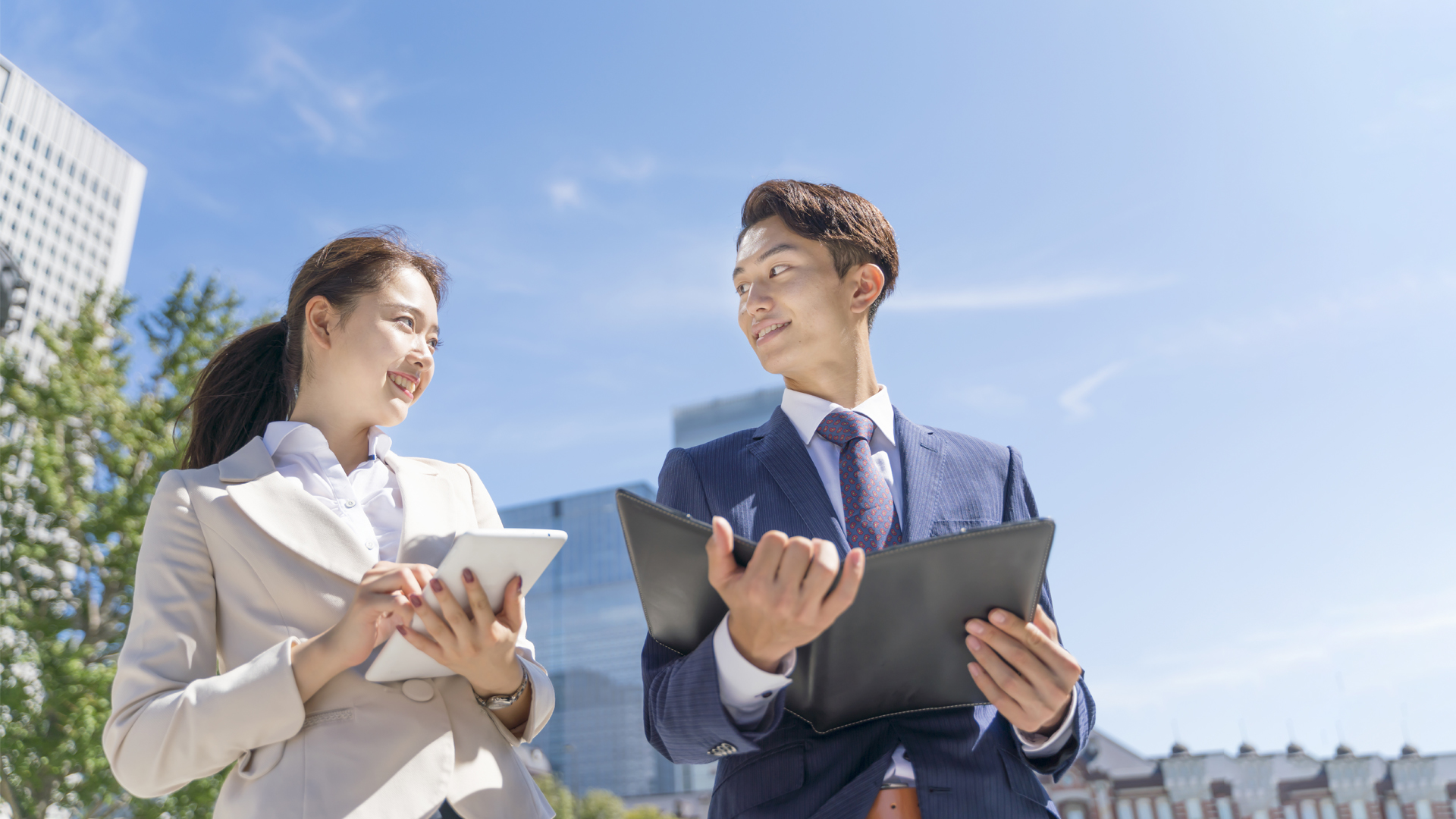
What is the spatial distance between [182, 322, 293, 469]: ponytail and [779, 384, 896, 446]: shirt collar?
1.50 meters

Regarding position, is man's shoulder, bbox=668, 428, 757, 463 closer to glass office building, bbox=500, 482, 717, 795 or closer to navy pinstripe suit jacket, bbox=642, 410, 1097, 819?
navy pinstripe suit jacket, bbox=642, 410, 1097, 819

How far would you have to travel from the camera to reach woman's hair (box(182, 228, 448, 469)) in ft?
8.90

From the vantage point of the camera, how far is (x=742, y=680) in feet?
6.06

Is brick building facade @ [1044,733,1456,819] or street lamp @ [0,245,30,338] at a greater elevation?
street lamp @ [0,245,30,338]

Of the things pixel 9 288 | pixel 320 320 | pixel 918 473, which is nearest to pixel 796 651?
pixel 918 473

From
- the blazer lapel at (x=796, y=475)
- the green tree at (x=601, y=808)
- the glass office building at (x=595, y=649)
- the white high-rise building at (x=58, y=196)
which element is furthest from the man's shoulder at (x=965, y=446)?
Answer: the white high-rise building at (x=58, y=196)

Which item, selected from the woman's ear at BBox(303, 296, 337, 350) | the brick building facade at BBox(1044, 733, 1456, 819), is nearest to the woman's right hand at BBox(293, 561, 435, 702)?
the woman's ear at BBox(303, 296, 337, 350)

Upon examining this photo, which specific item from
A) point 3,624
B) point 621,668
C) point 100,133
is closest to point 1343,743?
point 3,624

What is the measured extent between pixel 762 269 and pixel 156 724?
1867mm

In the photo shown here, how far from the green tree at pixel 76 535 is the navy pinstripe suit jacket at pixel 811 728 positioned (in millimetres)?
10980

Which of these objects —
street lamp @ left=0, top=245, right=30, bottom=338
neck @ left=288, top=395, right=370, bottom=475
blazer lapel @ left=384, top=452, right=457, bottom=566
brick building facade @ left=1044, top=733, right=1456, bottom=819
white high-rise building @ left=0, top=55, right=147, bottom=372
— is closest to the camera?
blazer lapel @ left=384, top=452, right=457, bottom=566

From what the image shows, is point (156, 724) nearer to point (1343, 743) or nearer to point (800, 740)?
point (800, 740)

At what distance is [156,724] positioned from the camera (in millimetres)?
1949

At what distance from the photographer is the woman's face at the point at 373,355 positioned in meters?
2.58
